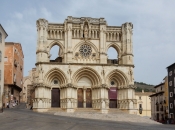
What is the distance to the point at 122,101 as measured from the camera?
4928 centimetres

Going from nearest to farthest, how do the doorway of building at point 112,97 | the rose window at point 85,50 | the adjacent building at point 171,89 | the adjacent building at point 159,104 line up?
1. the doorway of building at point 112,97
2. the rose window at point 85,50
3. the adjacent building at point 171,89
4. the adjacent building at point 159,104

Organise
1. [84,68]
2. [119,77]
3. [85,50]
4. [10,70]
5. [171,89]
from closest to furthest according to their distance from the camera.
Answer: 1. [84,68]
2. [119,77]
3. [85,50]
4. [10,70]
5. [171,89]

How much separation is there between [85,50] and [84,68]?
13.8 feet

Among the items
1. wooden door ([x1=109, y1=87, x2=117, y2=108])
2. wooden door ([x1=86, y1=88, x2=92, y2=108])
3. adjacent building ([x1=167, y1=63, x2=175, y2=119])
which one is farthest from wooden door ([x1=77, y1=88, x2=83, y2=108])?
adjacent building ([x1=167, y1=63, x2=175, y2=119])

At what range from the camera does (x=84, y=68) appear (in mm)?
48438

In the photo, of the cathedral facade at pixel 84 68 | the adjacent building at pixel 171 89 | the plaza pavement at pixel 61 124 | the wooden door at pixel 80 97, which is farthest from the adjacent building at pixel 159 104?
the plaza pavement at pixel 61 124

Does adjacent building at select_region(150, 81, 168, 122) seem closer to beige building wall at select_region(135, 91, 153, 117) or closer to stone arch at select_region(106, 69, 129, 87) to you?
beige building wall at select_region(135, 91, 153, 117)

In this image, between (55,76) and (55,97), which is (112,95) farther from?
(55,76)

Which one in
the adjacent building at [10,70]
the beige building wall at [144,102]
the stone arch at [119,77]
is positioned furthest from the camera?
the beige building wall at [144,102]

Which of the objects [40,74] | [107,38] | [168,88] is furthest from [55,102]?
[168,88]

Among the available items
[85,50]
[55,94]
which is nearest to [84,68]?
[85,50]

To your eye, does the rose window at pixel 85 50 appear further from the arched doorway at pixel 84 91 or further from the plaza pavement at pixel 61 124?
the plaza pavement at pixel 61 124

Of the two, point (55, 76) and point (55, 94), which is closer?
point (55, 76)

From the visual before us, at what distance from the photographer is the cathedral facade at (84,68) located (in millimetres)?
47125
